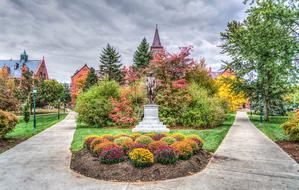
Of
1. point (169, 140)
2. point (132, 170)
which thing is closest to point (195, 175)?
point (132, 170)

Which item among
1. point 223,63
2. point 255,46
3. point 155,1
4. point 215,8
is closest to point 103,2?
point 155,1

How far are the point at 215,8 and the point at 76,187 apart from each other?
35.9 feet

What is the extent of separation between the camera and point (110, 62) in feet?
152

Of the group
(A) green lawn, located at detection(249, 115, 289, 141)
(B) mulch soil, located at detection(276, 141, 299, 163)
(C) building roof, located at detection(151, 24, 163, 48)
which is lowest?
(B) mulch soil, located at detection(276, 141, 299, 163)

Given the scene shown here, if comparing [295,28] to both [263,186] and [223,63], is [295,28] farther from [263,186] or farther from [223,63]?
[223,63]

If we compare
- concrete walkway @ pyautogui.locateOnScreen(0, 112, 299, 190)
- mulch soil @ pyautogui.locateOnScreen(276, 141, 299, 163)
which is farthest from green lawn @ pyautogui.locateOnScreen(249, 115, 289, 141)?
concrete walkway @ pyautogui.locateOnScreen(0, 112, 299, 190)

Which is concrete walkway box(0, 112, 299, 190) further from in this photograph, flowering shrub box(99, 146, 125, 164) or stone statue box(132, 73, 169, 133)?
stone statue box(132, 73, 169, 133)

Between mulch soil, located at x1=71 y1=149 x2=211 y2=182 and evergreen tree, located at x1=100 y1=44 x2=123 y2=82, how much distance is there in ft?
130

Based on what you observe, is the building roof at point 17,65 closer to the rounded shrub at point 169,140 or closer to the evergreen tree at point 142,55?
the evergreen tree at point 142,55

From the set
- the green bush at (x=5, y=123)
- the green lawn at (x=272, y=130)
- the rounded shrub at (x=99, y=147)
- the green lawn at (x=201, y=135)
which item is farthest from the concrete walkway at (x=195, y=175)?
the green lawn at (x=272, y=130)

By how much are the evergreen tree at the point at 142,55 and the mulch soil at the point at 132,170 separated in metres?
35.8

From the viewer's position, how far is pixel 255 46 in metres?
11.2

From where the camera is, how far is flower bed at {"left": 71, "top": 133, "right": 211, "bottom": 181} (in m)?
5.71

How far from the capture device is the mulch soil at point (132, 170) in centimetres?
559
